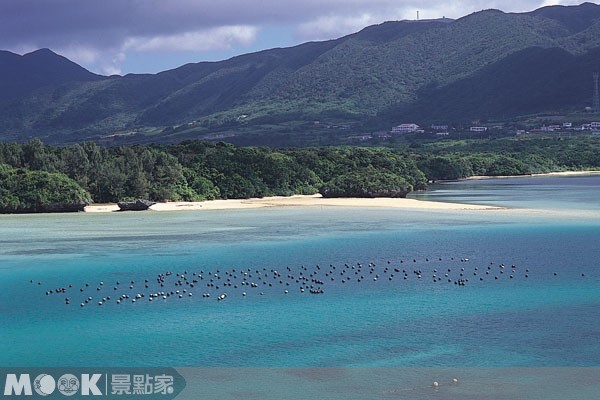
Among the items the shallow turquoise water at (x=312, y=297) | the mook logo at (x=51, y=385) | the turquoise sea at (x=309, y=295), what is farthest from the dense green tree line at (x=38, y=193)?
the mook logo at (x=51, y=385)

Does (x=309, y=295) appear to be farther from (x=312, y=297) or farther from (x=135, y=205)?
(x=135, y=205)

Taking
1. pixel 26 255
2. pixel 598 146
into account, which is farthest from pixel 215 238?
pixel 598 146

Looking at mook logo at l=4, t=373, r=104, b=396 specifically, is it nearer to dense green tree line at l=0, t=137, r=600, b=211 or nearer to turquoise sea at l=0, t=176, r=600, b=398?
turquoise sea at l=0, t=176, r=600, b=398

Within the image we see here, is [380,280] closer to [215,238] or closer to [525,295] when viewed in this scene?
[525,295]

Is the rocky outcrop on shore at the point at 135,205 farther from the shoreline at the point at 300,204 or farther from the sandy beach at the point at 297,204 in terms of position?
the sandy beach at the point at 297,204

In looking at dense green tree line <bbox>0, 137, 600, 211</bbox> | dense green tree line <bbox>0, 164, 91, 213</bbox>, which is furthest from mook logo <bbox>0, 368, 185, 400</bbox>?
dense green tree line <bbox>0, 137, 600, 211</bbox>

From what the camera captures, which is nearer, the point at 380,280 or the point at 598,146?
the point at 380,280
